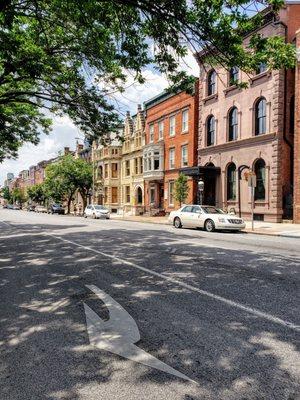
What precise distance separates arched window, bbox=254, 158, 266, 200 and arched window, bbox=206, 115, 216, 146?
5762 mm

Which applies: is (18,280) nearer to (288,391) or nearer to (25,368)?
(25,368)

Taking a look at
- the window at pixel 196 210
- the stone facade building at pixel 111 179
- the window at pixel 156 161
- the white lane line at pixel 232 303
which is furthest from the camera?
the stone facade building at pixel 111 179

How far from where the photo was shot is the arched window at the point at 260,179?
26750 mm

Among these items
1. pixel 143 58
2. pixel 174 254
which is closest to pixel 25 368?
pixel 174 254

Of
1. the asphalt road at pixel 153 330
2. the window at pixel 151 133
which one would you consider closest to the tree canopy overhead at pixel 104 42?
the asphalt road at pixel 153 330

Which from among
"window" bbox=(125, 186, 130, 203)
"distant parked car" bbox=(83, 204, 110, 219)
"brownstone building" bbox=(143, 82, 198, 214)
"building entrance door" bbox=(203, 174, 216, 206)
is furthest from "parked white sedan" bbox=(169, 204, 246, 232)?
"window" bbox=(125, 186, 130, 203)

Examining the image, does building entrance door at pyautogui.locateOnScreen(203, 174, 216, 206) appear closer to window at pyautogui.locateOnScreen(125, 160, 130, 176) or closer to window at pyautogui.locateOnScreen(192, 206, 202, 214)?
window at pyautogui.locateOnScreen(192, 206, 202, 214)

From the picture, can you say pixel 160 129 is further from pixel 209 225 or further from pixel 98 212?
pixel 209 225

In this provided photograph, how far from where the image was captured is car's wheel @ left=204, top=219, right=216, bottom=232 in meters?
19.8

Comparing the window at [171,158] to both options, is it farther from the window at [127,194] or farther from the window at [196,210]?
the window at [196,210]

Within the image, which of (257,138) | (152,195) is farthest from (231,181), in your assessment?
(152,195)

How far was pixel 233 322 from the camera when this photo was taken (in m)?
4.67

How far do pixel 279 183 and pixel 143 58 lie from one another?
17.4 m

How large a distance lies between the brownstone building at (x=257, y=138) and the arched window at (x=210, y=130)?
0.07 m
